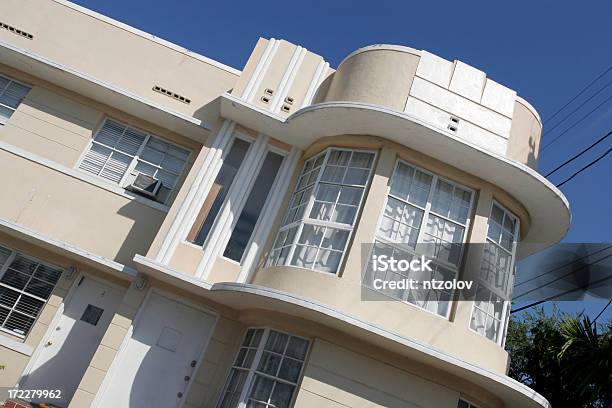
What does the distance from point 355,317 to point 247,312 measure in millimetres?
2320

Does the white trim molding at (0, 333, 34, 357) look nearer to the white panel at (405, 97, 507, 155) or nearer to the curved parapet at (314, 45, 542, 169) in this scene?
the curved parapet at (314, 45, 542, 169)

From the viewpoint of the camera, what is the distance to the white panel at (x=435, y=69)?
29.1 ft

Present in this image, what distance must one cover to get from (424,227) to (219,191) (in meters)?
4.04

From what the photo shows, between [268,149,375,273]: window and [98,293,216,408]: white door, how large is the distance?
193 cm

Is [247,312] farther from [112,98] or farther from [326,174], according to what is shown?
[112,98]

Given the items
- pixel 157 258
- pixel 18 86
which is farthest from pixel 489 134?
pixel 18 86

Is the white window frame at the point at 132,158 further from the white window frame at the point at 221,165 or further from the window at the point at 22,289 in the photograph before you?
the window at the point at 22,289

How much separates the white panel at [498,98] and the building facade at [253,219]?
0.04 meters

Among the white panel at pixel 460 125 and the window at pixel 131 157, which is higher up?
the white panel at pixel 460 125

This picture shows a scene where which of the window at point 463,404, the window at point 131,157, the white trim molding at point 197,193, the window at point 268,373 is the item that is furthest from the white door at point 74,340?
the window at point 463,404

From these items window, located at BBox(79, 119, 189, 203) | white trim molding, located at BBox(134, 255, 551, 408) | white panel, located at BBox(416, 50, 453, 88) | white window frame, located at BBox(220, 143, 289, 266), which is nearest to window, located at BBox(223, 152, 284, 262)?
white window frame, located at BBox(220, 143, 289, 266)

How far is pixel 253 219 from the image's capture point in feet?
29.9

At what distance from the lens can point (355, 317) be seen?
22.3ft

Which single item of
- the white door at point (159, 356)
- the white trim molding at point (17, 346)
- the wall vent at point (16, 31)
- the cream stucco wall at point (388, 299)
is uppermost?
the wall vent at point (16, 31)
